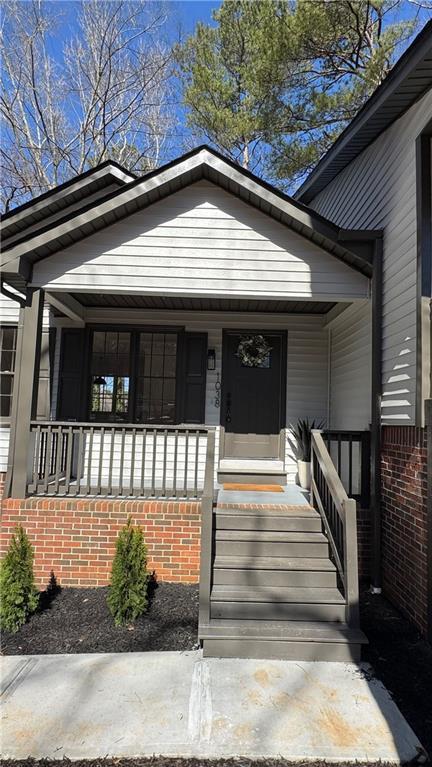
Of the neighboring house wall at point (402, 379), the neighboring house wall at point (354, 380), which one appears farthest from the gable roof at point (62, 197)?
the neighboring house wall at point (354, 380)

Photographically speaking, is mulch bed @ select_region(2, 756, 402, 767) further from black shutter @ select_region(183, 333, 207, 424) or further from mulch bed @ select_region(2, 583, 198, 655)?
black shutter @ select_region(183, 333, 207, 424)

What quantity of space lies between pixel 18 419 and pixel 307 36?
11.1 m

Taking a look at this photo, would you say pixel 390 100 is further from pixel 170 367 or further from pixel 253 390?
pixel 170 367

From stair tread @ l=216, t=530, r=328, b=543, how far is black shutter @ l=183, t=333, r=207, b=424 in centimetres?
272

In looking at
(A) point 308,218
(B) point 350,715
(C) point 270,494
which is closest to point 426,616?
(B) point 350,715

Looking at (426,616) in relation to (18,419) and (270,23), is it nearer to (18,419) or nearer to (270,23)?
(18,419)

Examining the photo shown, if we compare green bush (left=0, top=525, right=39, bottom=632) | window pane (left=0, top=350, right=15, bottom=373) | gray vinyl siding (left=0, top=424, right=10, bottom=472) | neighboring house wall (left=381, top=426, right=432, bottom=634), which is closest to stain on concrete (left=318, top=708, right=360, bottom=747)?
neighboring house wall (left=381, top=426, right=432, bottom=634)

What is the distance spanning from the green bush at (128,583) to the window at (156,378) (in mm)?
2893

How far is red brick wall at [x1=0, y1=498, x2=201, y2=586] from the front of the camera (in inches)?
192

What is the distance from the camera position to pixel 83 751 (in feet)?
8.29

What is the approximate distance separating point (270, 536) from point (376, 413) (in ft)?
5.95

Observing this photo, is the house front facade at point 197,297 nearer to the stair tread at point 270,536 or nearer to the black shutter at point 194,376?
the stair tread at point 270,536

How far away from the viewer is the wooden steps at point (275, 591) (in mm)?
3461

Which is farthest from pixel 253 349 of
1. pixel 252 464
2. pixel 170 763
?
pixel 170 763
